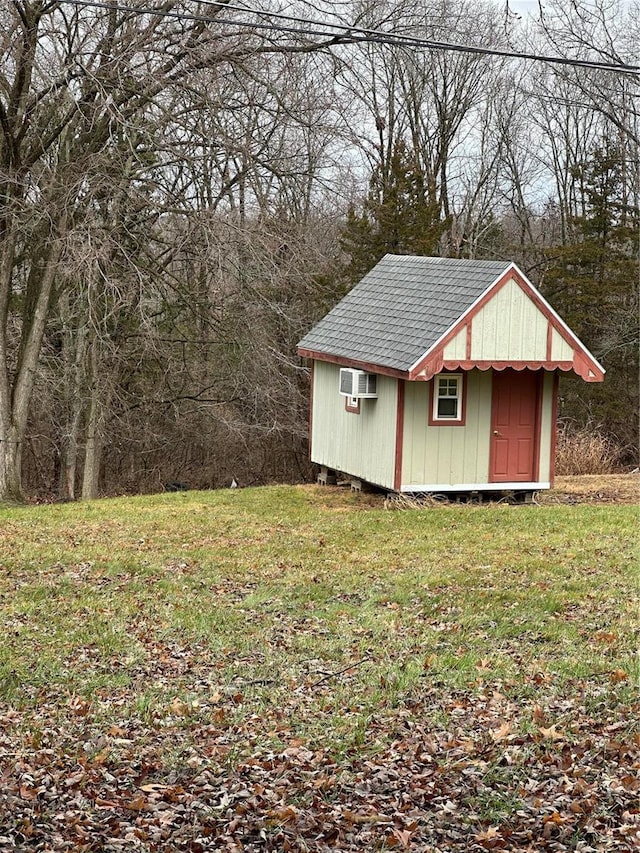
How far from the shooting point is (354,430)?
18.0 meters

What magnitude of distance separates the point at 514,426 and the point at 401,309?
2.66 meters

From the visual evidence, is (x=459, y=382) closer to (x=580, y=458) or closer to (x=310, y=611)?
(x=310, y=611)

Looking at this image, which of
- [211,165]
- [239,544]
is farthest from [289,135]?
[239,544]

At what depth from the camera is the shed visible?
16.1m

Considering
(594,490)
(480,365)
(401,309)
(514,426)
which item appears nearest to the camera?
(480,365)

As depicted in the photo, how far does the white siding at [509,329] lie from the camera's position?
16.1m

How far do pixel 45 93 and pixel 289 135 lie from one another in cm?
588

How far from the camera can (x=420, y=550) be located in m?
13.1

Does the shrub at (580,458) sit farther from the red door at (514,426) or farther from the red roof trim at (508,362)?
the red roof trim at (508,362)

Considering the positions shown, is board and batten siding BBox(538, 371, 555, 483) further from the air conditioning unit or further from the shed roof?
the air conditioning unit

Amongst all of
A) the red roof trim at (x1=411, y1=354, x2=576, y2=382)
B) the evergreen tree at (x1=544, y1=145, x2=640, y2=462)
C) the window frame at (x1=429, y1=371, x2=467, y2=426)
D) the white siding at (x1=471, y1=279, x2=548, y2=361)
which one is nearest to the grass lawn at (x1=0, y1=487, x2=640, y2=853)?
the red roof trim at (x1=411, y1=354, x2=576, y2=382)

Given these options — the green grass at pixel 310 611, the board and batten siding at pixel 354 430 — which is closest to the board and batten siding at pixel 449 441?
the board and batten siding at pixel 354 430

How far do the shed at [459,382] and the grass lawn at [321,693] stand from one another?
2.90 metres

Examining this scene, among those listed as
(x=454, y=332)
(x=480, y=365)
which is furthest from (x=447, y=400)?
(x=454, y=332)
